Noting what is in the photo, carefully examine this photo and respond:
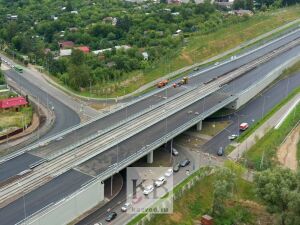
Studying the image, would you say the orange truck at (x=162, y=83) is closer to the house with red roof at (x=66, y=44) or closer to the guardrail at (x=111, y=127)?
the guardrail at (x=111, y=127)

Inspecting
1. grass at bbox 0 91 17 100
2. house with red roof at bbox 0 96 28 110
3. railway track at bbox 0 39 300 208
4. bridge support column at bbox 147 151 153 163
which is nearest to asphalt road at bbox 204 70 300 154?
railway track at bbox 0 39 300 208

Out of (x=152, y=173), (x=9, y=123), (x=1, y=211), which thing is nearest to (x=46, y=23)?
(x=9, y=123)

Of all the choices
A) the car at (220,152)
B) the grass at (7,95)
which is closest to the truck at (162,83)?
the car at (220,152)

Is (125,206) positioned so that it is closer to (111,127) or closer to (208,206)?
(208,206)

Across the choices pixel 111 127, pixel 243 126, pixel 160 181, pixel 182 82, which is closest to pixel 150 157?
pixel 160 181

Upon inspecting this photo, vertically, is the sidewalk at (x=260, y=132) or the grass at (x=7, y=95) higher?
the grass at (x=7, y=95)

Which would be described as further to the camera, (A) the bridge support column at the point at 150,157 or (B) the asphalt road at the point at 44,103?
(A) the bridge support column at the point at 150,157

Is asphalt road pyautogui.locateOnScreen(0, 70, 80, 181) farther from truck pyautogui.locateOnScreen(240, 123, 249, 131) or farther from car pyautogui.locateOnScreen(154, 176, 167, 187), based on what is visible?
truck pyautogui.locateOnScreen(240, 123, 249, 131)

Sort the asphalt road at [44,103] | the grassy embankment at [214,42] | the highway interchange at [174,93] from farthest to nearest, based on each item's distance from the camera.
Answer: the grassy embankment at [214,42] < the highway interchange at [174,93] < the asphalt road at [44,103]

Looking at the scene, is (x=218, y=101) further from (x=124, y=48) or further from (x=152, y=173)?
(x=124, y=48)
